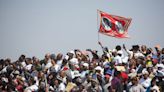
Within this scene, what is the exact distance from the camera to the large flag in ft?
91.5

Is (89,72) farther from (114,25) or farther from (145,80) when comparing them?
(114,25)

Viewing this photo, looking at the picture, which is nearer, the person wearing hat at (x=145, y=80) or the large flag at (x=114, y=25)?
the person wearing hat at (x=145, y=80)

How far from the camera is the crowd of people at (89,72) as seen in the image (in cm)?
2000

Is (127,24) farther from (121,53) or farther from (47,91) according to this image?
(47,91)

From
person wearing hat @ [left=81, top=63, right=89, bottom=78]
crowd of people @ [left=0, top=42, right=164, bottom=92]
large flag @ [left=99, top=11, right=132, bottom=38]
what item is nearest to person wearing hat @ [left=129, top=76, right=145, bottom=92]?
crowd of people @ [left=0, top=42, right=164, bottom=92]

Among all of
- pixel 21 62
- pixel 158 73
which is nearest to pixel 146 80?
pixel 158 73

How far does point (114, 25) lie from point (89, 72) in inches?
292

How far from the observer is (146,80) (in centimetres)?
2000

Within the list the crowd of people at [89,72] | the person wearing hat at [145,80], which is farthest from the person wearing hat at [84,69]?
the person wearing hat at [145,80]

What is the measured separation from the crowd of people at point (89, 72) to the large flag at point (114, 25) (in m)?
3.11

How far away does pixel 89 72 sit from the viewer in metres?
21.4

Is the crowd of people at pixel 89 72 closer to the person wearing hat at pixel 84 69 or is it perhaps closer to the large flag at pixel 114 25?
the person wearing hat at pixel 84 69

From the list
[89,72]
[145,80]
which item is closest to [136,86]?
[145,80]

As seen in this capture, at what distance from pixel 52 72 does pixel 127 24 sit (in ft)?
23.4
